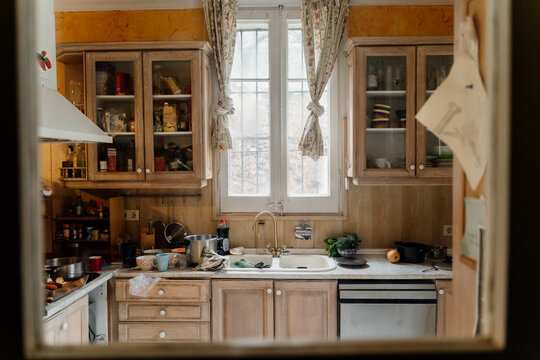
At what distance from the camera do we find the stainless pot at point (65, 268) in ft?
6.75

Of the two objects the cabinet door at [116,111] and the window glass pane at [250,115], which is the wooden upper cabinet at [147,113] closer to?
the cabinet door at [116,111]

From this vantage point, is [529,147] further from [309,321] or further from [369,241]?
[369,241]

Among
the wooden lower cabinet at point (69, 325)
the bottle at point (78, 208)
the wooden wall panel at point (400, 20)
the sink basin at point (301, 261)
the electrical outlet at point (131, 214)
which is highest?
the wooden wall panel at point (400, 20)

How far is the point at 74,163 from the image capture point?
8.18 feet

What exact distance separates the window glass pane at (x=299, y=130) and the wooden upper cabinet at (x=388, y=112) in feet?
1.20

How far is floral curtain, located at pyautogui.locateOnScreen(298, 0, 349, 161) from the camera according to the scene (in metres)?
2.55

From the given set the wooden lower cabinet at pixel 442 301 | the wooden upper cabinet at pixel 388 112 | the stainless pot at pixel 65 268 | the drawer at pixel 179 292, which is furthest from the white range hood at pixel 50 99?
the wooden lower cabinet at pixel 442 301

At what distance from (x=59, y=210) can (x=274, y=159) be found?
167 cm

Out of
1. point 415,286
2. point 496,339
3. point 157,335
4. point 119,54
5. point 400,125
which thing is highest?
point 119,54

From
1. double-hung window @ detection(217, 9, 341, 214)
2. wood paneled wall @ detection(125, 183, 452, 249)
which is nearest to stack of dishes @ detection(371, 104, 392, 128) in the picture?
double-hung window @ detection(217, 9, 341, 214)

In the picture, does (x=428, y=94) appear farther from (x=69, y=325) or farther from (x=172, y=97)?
(x=69, y=325)

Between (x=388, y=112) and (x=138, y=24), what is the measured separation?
2.00 metres

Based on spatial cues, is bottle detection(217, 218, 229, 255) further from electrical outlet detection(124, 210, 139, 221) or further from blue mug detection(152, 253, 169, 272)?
electrical outlet detection(124, 210, 139, 221)

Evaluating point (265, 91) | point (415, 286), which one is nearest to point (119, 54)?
point (265, 91)
